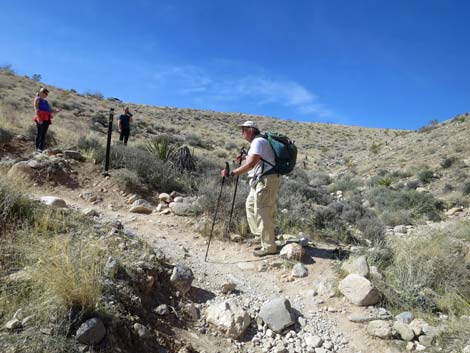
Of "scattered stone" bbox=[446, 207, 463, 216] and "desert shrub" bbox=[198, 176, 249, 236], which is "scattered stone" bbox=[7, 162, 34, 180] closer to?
"desert shrub" bbox=[198, 176, 249, 236]

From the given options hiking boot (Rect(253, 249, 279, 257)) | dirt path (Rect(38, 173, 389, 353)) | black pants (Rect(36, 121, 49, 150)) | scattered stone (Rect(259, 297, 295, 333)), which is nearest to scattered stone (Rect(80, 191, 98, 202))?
dirt path (Rect(38, 173, 389, 353))

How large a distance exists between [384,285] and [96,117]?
19283 millimetres

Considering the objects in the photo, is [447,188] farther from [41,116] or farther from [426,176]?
[41,116]

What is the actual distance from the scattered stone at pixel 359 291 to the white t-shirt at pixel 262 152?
1.77 metres

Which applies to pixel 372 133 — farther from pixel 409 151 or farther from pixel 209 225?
pixel 209 225

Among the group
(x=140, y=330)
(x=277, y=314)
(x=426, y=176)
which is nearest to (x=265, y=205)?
(x=277, y=314)

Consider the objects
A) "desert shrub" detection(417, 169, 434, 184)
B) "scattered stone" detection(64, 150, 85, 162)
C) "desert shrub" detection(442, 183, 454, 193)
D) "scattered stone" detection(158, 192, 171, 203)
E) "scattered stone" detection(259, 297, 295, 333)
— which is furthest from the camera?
"desert shrub" detection(417, 169, 434, 184)

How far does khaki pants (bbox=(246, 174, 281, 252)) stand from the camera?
187 inches

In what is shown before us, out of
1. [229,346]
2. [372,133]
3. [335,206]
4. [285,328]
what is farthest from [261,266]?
[372,133]

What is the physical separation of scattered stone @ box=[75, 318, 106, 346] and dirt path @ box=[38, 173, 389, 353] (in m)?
0.86

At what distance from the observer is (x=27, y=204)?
13.0ft

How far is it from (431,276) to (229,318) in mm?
2753

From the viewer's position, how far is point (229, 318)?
130 inches

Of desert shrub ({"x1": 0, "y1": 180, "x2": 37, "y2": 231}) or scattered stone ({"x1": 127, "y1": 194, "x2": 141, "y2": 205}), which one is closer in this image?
desert shrub ({"x1": 0, "y1": 180, "x2": 37, "y2": 231})
